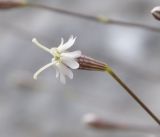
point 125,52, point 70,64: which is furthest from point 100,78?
point 70,64

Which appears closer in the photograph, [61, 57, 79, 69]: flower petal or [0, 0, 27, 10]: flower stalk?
[61, 57, 79, 69]: flower petal

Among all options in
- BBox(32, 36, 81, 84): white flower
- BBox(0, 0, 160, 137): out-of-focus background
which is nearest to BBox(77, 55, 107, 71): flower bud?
BBox(32, 36, 81, 84): white flower

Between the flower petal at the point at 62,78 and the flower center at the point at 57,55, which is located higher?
the flower center at the point at 57,55

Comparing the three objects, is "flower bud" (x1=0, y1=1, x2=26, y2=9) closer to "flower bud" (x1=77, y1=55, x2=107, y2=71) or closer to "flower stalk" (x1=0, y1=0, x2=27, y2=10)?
"flower stalk" (x1=0, y1=0, x2=27, y2=10)

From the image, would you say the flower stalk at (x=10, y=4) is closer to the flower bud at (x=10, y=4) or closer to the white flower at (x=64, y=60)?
the flower bud at (x=10, y=4)

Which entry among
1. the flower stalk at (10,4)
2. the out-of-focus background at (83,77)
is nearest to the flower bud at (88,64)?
the flower stalk at (10,4)

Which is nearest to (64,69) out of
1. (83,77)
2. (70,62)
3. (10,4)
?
(70,62)

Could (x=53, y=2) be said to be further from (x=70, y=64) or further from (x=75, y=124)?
(x=70, y=64)

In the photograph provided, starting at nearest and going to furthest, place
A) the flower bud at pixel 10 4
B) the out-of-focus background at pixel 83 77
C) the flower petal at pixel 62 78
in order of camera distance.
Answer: the flower petal at pixel 62 78
the flower bud at pixel 10 4
the out-of-focus background at pixel 83 77
